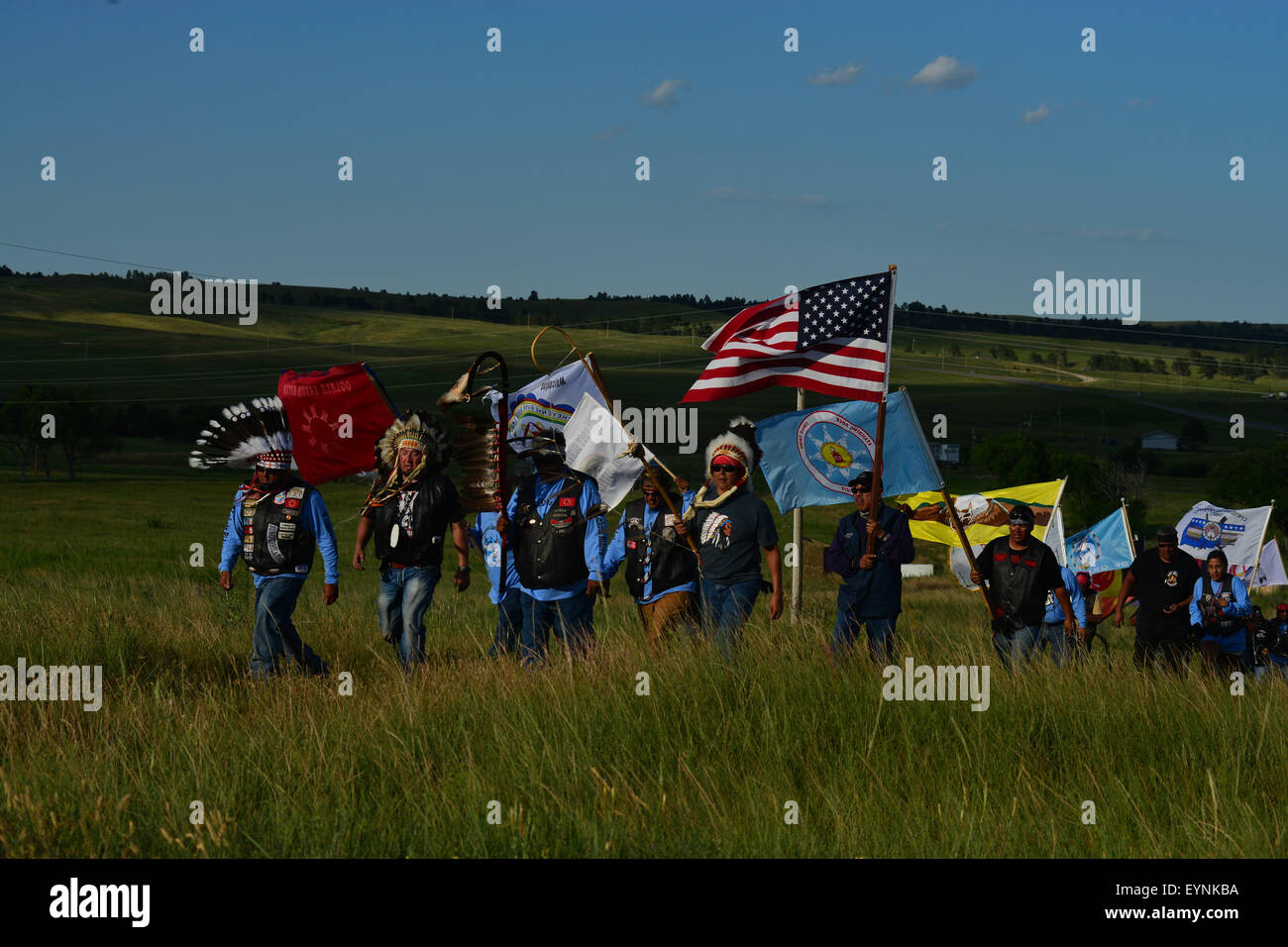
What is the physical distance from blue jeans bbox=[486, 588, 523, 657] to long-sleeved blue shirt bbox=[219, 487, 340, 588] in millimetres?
1342

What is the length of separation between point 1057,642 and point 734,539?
3.31 m

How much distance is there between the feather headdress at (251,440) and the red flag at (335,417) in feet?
4.85

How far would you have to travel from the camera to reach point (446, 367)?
570 feet

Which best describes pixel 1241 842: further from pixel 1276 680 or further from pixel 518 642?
pixel 518 642

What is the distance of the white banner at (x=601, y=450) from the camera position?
10.6m

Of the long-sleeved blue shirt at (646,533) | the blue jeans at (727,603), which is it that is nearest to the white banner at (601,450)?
the long-sleeved blue shirt at (646,533)

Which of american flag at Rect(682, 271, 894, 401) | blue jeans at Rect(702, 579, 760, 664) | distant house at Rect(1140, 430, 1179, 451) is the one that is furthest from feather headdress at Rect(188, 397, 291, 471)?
distant house at Rect(1140, 430, 1179, 451)

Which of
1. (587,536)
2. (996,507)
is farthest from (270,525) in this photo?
(996,507)

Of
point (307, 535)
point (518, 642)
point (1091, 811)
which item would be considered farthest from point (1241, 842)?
point (307, 535)

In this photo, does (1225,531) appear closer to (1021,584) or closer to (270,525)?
(1021,584)

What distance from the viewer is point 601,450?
10.8 m

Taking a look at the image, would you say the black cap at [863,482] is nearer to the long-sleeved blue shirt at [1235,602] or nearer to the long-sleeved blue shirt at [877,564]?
the long-sleeved blue shirt at [877,564]

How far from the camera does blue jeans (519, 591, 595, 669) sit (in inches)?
390

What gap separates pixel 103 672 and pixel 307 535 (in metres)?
1.71
